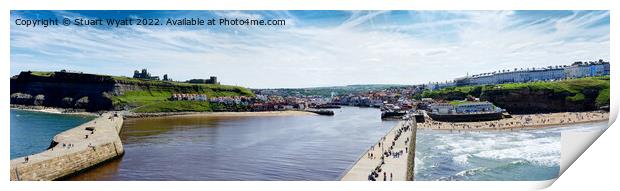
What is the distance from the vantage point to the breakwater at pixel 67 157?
10141 mm

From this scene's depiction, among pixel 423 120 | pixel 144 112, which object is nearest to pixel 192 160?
pixel 423 120

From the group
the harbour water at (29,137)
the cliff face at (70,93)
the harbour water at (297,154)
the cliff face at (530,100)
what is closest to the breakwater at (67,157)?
the harbour water at (297,154)

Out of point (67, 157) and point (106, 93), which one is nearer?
point (67, 157)

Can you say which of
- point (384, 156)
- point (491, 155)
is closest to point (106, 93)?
point (384, 156)

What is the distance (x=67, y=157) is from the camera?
38.4 feet

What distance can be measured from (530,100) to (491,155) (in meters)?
10.4

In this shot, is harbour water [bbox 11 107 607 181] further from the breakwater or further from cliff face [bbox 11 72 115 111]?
cliff face [bbox 11 72 115 111]

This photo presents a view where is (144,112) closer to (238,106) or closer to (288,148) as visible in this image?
(238,106)

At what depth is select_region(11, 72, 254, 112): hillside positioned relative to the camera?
34125 millimetres

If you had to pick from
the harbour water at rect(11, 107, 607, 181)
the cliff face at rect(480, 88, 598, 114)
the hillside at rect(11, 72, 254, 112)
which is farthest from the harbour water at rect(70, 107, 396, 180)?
the hillside at rect(11, 72, 254, 112)

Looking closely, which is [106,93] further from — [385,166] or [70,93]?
[385,166]

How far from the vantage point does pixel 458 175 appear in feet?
40.5

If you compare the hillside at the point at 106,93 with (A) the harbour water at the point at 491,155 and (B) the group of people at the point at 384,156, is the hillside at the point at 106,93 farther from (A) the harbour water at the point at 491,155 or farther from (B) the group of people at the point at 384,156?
(B) the group of people at the point at 384,156
